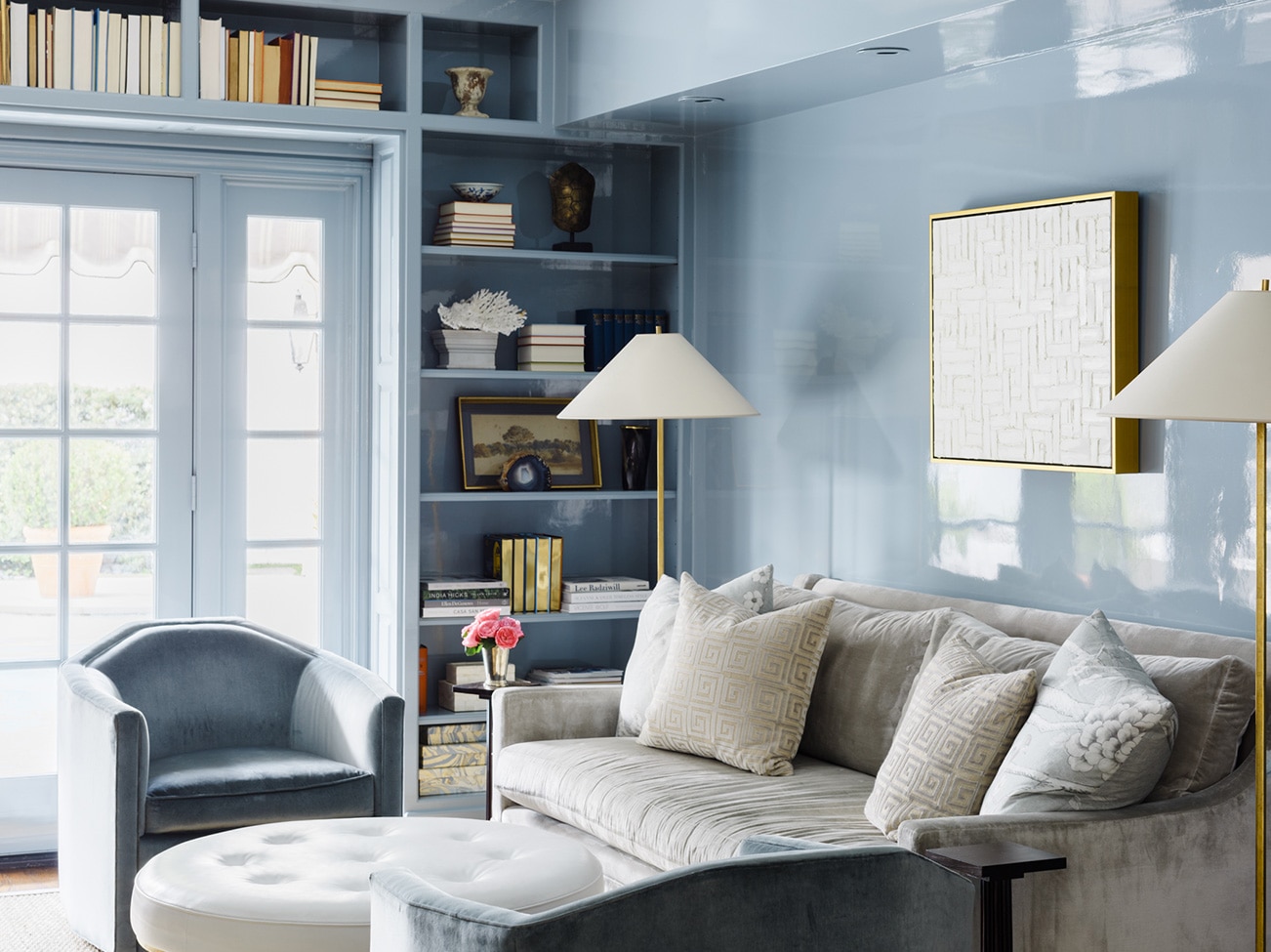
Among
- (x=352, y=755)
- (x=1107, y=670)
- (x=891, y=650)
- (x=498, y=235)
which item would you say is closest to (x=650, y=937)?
(x=1107, y=670)

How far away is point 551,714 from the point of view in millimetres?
4180

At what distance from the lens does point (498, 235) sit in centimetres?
508

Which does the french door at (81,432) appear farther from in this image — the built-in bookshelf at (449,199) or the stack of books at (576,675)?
the stack of books at (576,675)

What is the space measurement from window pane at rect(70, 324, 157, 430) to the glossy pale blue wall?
72.4 inches

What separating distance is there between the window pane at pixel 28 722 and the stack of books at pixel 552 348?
1.85m

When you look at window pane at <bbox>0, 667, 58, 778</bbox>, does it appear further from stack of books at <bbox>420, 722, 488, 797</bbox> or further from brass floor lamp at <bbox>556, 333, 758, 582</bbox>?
brass floor lamp at <bbox>556, 333, 758, 582</bbox>

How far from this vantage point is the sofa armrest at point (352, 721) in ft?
12.9

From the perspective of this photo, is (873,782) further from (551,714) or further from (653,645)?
(551,714)

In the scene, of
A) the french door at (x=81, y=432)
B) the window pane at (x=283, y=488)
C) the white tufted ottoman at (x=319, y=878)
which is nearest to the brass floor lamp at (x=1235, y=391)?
the white tufted ottoman at (x=319, y=878)

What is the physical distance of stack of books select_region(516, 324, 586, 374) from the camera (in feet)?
16.8

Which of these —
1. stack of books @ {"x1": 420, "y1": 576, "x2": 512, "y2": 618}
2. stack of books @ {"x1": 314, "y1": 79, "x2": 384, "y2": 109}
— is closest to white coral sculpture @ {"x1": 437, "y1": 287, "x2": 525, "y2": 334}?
stack of books @ {"x1": 314, "y1": 79, "x2": 384, "y2": 109}

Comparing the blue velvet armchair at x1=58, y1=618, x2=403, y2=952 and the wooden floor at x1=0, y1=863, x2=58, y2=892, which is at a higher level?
the blue velvet armchair at x1=58, y1=618, x2=403, y2=952

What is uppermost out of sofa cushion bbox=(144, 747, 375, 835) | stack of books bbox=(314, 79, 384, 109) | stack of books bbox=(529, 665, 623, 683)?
stack of books bbox=(314, 79, 384, 109)

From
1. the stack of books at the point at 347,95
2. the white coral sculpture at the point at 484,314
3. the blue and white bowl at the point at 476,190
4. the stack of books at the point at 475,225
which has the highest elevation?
the stack of books at the point at 347,95
